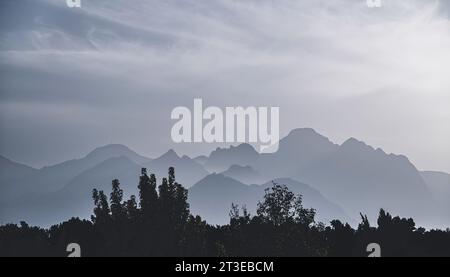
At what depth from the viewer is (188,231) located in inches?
1619

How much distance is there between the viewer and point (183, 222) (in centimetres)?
4259

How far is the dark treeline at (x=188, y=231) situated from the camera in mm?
32312

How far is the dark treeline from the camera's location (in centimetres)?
3231

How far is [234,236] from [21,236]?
15774 millimetres

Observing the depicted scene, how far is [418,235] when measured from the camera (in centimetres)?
3347

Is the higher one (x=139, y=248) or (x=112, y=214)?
(x=112, y=214)
